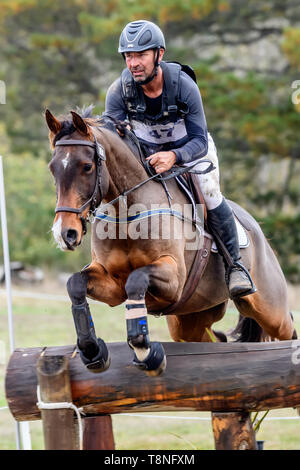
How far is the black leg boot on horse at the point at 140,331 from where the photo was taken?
3441 millimetres

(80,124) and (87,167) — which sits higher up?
(80,124)

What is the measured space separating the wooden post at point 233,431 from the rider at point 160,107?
888mm

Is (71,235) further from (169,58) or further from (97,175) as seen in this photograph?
(169,58)

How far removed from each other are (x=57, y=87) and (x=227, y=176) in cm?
447

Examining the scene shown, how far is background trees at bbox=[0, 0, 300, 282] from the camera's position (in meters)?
12.2

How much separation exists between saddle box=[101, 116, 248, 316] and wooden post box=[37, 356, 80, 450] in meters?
0.80

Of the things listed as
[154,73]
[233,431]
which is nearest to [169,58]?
[154,73]

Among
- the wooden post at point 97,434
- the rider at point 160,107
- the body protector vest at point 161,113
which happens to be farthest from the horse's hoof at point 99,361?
the body protector vest at point 161,113

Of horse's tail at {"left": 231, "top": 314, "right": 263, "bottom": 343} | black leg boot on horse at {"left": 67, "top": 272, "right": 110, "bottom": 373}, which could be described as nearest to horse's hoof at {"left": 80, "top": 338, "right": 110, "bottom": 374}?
black leg boot on horse at {"left": 67, "top": 272, "right": 110, "bottom": 373}

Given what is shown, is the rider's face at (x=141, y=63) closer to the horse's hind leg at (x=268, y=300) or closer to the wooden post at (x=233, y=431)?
the horse's hind leg at (x=268, y=300)

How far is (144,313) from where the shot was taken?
137 inches

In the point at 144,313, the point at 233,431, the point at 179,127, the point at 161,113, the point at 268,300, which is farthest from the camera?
the point at 268,300

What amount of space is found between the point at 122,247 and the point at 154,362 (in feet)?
2.45

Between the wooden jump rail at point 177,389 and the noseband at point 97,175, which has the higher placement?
the noseband at point 97,175
